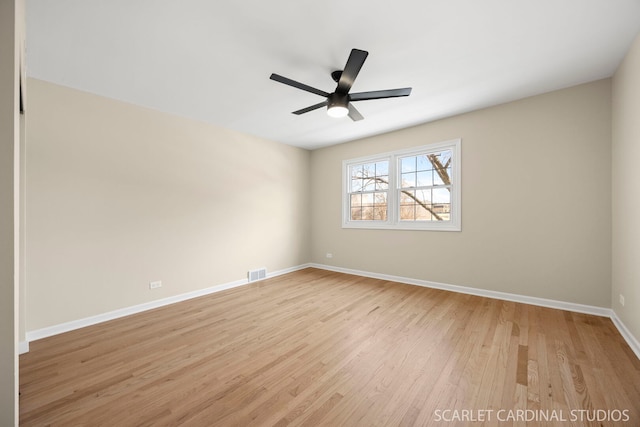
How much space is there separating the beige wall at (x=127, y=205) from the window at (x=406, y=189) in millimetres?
1918

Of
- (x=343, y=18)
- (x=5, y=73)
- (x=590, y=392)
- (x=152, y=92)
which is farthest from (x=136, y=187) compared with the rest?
(x=590, y=392)

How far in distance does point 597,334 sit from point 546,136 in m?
2.29

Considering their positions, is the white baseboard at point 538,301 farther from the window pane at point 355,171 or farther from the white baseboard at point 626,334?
the window pane at point 355,171

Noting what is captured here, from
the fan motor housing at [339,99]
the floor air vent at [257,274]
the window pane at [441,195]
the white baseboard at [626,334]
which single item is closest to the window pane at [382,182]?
the window pane at [441,195]

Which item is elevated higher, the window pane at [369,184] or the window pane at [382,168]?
the window pane at [382,168]

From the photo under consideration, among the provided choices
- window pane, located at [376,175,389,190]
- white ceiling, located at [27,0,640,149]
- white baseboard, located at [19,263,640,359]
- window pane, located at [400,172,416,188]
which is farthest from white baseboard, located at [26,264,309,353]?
window pane, located at [400,172,416,188]

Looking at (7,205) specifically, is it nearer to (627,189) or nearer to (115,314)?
(115,314)

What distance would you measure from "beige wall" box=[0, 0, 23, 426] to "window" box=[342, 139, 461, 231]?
4335 millimetres

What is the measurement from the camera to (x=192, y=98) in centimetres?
312

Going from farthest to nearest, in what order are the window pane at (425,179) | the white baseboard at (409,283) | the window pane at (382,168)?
1. the window pane at (382,168)
2. the window pane at (425,179)
3. the white baseboard at (409,283)

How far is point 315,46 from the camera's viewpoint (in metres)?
2.18

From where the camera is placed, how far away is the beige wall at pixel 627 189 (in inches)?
84.2

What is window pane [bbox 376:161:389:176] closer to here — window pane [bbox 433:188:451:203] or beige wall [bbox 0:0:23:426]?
window pane [bbox 433:188:451:203]

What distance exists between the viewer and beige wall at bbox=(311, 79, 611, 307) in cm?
285
